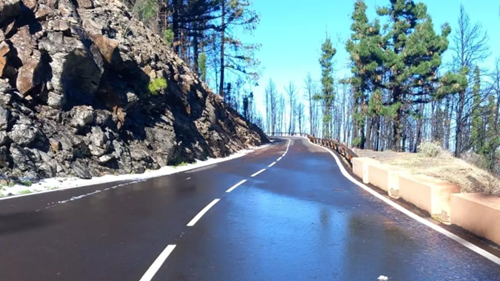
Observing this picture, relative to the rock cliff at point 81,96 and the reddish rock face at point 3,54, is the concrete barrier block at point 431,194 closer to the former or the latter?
the rock cliff at point 81,96

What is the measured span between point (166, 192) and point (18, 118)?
21.5 ft

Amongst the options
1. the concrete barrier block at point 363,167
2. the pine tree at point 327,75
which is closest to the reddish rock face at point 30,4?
the concrete barrier block at point 363,167

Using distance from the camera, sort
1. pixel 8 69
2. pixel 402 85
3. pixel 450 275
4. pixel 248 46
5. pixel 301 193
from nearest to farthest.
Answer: pixel 450 275 < pixel 301 193 < pixel 8 69 < pixel 402 85 < pixel 248 46

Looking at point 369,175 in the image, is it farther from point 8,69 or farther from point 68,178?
point 8,69

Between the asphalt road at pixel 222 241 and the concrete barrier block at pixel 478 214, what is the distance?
0.56 m

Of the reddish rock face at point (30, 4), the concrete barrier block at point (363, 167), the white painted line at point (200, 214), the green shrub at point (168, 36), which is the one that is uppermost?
the green shrub at point (168, 36)

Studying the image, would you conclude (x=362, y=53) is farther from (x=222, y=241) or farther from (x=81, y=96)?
(x=222, y=241)

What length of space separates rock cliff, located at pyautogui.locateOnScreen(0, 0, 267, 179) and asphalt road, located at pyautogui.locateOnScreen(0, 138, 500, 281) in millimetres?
4641

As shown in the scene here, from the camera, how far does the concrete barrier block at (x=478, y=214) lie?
6438mm

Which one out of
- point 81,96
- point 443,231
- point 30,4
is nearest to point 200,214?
point 443,231

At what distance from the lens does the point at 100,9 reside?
24906 millimetres

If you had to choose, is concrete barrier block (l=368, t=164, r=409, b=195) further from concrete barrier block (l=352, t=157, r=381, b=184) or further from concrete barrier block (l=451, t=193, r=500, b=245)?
concrete barrier block (l=451, t=193, r=500, b=245)

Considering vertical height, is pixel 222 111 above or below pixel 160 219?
above

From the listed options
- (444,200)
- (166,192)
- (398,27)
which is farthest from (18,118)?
(398,27)
